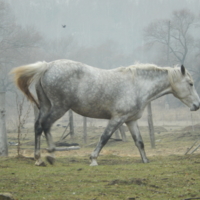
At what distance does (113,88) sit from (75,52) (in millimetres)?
66993

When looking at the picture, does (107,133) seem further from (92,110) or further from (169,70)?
(169,70)

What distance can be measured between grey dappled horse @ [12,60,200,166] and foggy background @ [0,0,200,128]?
21.9 m

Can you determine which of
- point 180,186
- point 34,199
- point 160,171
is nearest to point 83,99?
point 160,171

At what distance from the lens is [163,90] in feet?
33.1

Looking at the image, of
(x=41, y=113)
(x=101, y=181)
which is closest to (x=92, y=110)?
(x=41, y=113)

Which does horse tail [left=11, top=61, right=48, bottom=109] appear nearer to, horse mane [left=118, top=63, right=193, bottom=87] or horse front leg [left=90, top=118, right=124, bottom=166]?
horse front leg [left=90, top=118, right=124, bottom=166]

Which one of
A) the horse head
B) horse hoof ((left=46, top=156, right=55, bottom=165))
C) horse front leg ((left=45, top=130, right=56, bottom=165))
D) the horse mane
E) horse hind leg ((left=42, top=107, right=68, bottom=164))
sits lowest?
horse hoof ((left=46, top=156, right=55, bottom=165))

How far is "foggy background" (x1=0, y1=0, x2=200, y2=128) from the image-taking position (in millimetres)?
51469

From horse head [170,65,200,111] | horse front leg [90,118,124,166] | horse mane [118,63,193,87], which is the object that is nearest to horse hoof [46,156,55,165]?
horse front leg [90,118,124,166]

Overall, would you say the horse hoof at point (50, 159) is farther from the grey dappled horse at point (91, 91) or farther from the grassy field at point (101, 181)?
the grassy field at point (101, 181)

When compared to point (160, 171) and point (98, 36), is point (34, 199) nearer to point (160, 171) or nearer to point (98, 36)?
point (160, 171)

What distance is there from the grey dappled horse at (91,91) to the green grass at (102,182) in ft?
3.50

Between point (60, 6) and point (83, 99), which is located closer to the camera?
point (83, 99)

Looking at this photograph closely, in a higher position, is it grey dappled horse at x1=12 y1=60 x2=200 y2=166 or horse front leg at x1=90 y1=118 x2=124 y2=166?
grey dappled horse at x1=12 y1=60 x2=200 y2=166
